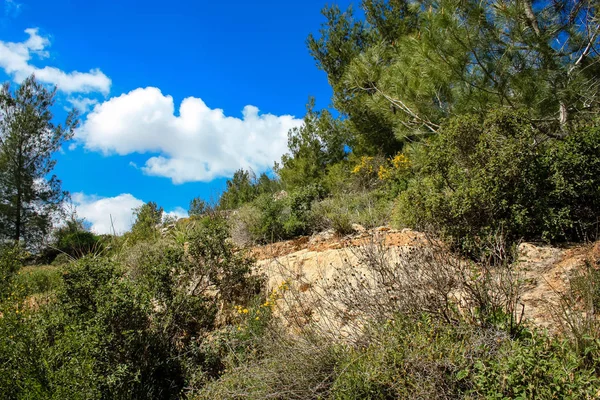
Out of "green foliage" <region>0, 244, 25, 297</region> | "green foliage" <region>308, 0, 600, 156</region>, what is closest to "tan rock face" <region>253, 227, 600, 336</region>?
"green foliage" <region>308, 0, 600, 156</region>

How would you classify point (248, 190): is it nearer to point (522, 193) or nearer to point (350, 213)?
point (350, 213)

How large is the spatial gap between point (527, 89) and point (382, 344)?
5.44 metres

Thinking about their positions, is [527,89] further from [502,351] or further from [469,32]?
[502,351]

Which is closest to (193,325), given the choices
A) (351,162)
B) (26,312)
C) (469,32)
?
(26,312)

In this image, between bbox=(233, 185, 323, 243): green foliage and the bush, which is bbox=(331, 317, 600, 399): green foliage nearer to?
the bush

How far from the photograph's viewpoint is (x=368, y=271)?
4.55 m

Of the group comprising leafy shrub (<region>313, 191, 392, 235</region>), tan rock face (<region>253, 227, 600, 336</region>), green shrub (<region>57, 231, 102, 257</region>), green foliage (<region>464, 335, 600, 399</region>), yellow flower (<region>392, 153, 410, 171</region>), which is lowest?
green foliage (<region>464, 335, 600, 399</region>)

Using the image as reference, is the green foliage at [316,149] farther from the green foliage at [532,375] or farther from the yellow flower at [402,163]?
the green foliage at [532,375]

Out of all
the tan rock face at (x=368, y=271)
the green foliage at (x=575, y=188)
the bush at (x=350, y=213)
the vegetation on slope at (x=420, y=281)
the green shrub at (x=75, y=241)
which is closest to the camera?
the vegetation on slope at (x=420, y=281)

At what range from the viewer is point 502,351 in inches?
93.4

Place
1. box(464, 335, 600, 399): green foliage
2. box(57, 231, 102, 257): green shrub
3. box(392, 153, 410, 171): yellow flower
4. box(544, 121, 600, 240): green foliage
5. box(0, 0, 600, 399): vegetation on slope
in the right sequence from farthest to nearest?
1. box(57, 231, 102, 257): green shrub
2. box(392, 153, 410, 171): yellow flower
3. box(544, 121, 600, 240): green foliage
4. box(0, 0, 600, 399): vegetation on slope
5. box(464, 335, 600, 399): green foliage

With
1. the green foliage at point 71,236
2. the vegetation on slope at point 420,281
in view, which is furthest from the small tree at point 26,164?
the vegetation on slope at point 420,281

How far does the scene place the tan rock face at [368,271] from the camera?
3.45 m

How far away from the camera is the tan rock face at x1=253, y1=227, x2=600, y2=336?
3.45 m
